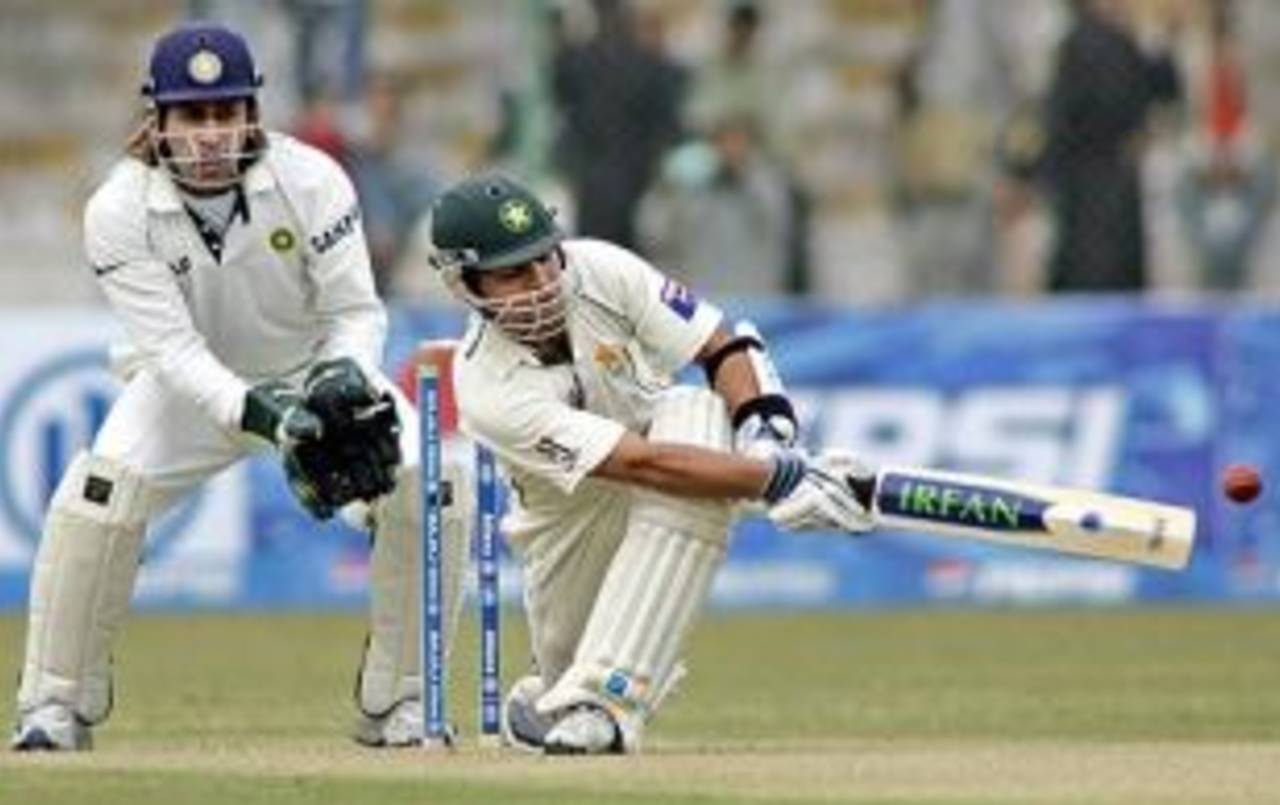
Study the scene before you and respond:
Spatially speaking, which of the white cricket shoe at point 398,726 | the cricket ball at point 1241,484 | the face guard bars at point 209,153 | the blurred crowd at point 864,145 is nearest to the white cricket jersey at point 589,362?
the face guard bars at point 209,153

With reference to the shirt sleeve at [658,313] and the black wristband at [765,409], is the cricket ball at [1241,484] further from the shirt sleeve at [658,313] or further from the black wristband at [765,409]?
the shirt sleeve at [658,313]

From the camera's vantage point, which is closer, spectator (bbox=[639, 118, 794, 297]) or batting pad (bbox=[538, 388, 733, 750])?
batting pad (bbox=[538, 388, 733, 750])

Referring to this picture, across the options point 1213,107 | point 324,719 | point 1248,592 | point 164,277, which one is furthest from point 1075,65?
point 164,277

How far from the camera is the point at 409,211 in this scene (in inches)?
797

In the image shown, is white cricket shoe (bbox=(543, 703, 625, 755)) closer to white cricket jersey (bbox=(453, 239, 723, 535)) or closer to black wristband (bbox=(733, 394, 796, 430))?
white cricket jersey (bbox=(453, 239, 723, 535))

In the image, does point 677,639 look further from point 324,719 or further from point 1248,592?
point 1248,592

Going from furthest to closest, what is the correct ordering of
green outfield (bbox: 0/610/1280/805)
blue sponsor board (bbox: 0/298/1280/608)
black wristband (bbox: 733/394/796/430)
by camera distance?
blue sponsor board (bbox: 0/298/1280/608) < black wristband (bbox: 733/394/796/430) < green outfield (bbox: 0/610/1280/805)

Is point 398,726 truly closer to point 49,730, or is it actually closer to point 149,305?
point 49,730

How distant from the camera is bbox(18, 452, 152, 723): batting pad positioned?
11.6 metres

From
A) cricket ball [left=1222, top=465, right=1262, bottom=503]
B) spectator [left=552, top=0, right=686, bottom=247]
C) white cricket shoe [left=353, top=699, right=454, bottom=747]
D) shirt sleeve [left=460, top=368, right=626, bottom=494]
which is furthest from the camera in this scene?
spectator [left=552, top=0, right=686, bottom=247]

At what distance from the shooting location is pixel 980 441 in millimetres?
18953

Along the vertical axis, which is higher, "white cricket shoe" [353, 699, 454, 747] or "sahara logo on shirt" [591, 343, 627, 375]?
"sahara logo on shirt" [591, 343, 627, 375]

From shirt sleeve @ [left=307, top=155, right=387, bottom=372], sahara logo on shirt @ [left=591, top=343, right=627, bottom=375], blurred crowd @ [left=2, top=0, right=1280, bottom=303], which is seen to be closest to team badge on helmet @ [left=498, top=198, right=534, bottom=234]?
sahara logo on shirt @ [left=591, top=343, right=627, bottom=375]

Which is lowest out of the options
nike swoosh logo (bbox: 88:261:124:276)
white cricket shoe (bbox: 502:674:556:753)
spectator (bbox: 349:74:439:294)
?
white cricket shoe (bbox: 502:674:556:753)
